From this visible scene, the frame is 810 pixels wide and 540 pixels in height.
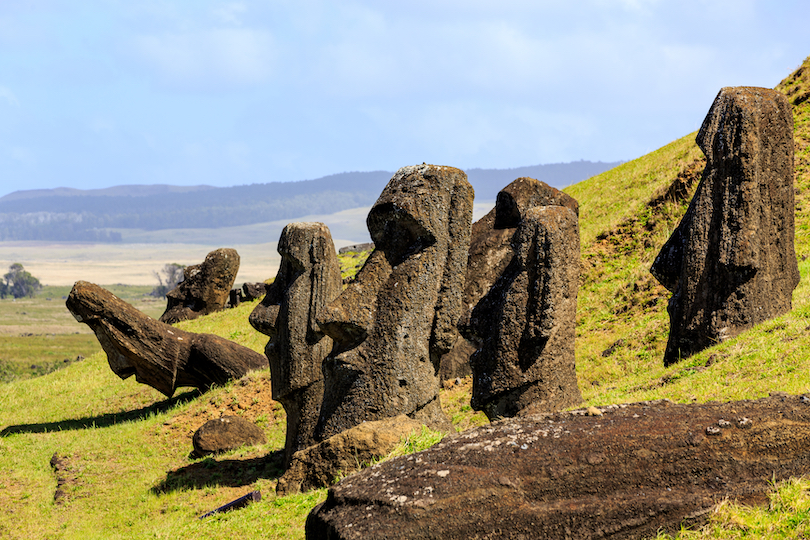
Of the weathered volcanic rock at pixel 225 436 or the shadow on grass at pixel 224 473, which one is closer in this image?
the shadow on grass at pixel 224 473

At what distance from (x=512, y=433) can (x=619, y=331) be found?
445 inches

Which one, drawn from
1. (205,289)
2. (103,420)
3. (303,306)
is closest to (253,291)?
(205,289)

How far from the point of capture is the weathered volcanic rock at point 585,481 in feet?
16.4

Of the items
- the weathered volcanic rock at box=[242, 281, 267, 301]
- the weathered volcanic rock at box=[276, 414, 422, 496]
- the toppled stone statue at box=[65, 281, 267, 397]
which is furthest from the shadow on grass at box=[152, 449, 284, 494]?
the weathered volcanic rock at box=[242, 281, 267, 301]

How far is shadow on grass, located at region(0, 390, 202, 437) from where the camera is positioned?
17.3m

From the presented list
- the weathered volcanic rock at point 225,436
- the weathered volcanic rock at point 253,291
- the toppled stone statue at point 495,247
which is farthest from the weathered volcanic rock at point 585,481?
the weathered volcanic rock at point 253,291

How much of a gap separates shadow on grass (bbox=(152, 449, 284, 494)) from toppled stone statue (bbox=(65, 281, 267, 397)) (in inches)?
182

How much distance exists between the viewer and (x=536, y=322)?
908cm

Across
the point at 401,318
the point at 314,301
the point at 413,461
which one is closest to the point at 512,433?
the point at 413,461

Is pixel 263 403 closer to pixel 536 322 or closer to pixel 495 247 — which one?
pixel 495 247

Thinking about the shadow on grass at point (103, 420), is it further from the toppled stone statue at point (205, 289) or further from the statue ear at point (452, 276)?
the toppled stone statue at point (205, 289)

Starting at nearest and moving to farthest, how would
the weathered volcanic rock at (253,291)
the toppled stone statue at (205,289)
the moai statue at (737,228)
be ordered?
1. the moai statue at (737,228)
2. the toppled stone statue at (205,289)
3. the weathered volcanic rock at (253,291)

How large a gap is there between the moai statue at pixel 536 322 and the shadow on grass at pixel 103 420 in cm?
1151

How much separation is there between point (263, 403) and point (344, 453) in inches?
386
